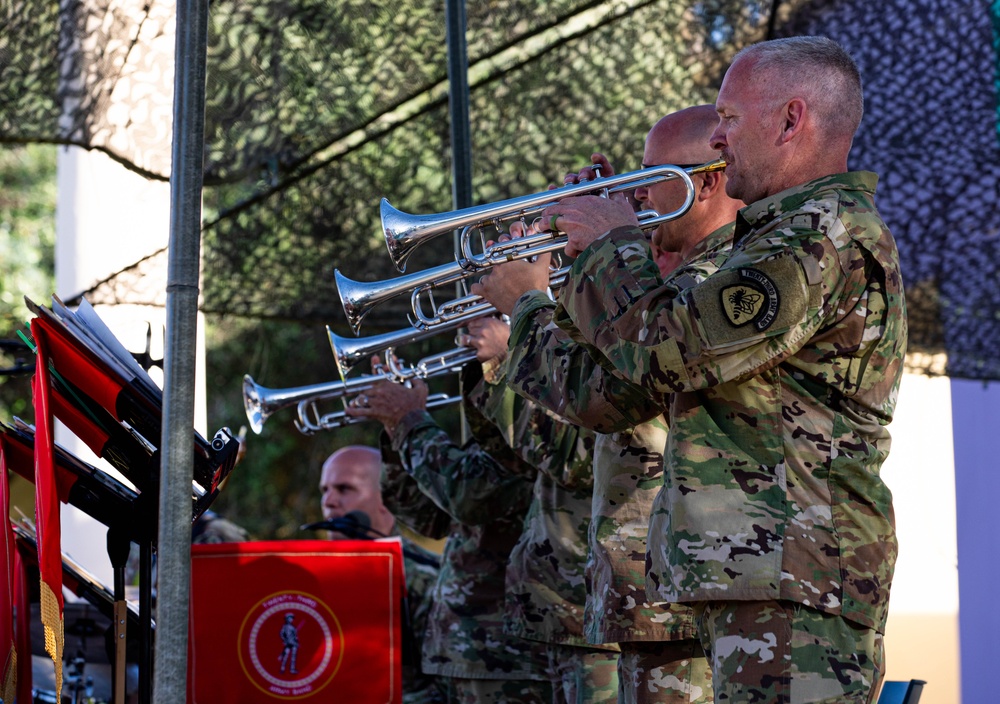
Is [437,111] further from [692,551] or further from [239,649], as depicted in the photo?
[692,551]

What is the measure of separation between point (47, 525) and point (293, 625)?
166 centimetres

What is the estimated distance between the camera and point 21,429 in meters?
3.33

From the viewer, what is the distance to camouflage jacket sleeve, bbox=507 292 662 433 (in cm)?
284

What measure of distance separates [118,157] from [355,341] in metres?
1.47

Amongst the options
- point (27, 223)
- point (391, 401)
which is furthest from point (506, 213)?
point (27, 223)

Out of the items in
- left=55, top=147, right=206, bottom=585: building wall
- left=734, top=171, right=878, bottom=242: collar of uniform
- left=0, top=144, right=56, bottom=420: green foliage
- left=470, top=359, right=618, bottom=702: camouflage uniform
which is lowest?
left=470, top=359, right=618, bottom=702: camouflage uniform

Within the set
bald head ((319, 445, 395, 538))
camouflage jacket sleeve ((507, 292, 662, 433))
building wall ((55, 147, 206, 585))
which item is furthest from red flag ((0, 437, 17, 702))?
bald head ((319, 445, 395, 538))

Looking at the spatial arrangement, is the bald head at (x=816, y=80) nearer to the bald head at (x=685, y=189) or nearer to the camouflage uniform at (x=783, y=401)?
the camouflage uniform at (x=783, y=401)

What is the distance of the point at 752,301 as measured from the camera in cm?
232

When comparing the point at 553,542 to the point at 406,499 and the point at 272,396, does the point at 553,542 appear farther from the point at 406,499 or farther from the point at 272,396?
the point at 272,396

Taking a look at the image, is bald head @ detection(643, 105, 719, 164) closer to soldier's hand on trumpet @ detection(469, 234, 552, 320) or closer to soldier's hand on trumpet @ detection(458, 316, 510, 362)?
soldier's hand on trumpet @ detection(469, 234, 552, 320)

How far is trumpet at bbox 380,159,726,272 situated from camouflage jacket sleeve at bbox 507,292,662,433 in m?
0.31

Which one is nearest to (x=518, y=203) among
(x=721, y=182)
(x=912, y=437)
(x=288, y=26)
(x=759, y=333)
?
(x=721, y=182)

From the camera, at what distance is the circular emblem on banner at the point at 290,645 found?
13.7 feet
